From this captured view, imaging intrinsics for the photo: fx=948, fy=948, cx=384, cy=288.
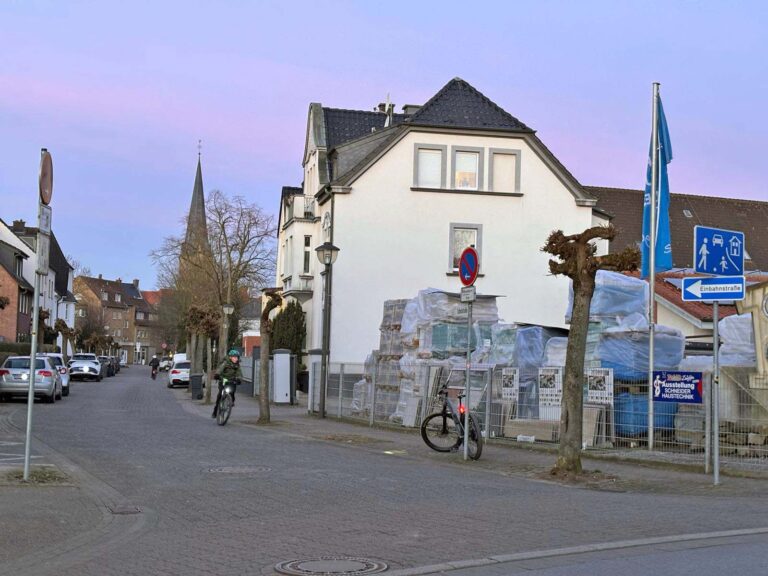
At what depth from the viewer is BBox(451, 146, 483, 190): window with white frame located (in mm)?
39406

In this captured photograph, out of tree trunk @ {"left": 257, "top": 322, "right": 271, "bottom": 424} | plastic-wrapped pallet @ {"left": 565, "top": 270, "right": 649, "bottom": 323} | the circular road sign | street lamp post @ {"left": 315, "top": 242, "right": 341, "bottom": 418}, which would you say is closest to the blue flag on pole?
plastic-wrapped pallet @ {"left": 565, "top": 270, "right": 649, "bottom": 323}

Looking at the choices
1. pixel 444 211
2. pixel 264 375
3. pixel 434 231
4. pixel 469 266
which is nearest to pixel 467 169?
pixel 444 211

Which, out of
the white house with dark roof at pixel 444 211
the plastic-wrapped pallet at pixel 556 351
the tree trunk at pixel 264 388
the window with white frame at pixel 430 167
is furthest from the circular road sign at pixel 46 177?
the window with white frame at pixel 430 167

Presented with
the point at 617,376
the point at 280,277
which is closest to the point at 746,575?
the point at 617,376

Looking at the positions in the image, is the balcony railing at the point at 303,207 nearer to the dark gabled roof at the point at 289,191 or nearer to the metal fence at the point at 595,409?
the dark gabled roof at the point at 289,191

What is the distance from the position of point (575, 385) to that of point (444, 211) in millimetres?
26507

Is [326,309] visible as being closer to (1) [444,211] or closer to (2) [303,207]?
(1) [444,211]

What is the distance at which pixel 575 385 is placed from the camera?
1342cm

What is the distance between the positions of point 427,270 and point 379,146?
551cm

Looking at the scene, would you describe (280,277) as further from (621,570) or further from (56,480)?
→ (621,570)

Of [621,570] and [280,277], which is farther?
[280,277]

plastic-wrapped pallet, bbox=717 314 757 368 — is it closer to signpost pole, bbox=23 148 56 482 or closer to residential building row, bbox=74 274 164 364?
signpost pole, bbox=23 148 56 482

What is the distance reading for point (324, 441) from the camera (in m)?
18.6

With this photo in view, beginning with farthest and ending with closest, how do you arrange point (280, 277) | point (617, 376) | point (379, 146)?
point (280, 277), point (379, 146), point (617, 376)
